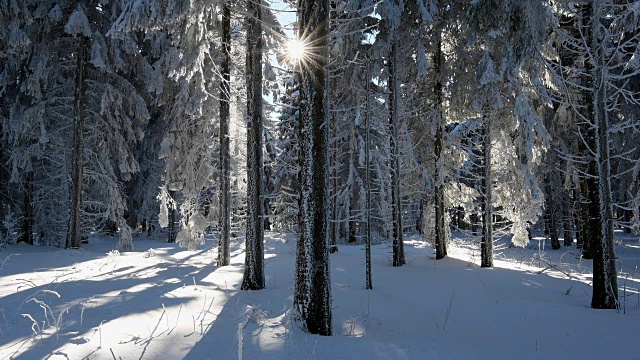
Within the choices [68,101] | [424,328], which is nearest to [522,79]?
[424,328]

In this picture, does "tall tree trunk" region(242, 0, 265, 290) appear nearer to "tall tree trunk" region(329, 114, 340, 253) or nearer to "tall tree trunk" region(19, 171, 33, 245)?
"tall tree trunk" region(329, 114, 340, 253)

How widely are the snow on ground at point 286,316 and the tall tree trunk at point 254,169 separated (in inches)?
22.8

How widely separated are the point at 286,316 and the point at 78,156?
11.8 metres

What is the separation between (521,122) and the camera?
35.7 feet

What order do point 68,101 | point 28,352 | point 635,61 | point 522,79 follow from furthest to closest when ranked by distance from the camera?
point 68,101 < point 522,79 < point 635,61 < point 28,352

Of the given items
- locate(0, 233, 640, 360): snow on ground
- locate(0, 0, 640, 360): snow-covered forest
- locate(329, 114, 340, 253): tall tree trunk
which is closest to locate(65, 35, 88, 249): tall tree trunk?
locate(0, 0, 640, 360): snow-covered forest

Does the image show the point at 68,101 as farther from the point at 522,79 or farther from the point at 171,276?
the point at 522,79

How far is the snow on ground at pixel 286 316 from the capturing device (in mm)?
4445

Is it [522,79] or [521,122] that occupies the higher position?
[522,79]

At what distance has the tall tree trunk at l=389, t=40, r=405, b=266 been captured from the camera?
12836mm

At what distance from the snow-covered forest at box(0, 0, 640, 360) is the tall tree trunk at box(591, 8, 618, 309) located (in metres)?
0.03

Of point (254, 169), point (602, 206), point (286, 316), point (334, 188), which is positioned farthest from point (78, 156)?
point (602, 206)

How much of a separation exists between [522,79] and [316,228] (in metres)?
9.55

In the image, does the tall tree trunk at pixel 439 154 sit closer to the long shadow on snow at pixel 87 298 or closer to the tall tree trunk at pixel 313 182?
the long shadow on snow at pixel 87 298
